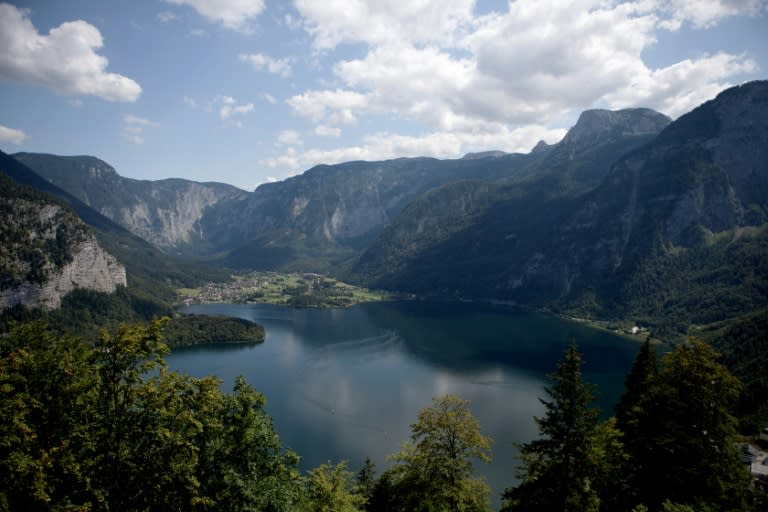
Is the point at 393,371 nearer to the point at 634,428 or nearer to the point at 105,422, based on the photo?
the point at 634,428

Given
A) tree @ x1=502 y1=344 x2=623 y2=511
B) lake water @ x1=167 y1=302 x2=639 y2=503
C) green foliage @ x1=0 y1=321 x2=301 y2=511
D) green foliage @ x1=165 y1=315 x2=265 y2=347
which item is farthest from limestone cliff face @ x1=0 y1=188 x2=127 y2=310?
tree @ x1=502 y1=344 x2=623 y2=511

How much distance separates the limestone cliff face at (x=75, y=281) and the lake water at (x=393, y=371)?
46487 mm

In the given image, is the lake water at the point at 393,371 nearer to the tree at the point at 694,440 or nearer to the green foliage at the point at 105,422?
the tree at the point at 694,440

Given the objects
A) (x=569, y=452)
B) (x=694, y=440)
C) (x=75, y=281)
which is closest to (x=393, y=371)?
(x=694, y=440)

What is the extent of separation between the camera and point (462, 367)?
9569cm

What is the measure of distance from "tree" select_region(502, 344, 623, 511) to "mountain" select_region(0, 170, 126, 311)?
136362 millimetres

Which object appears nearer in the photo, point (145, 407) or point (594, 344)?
point (145, 407)

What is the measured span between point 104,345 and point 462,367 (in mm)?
91153

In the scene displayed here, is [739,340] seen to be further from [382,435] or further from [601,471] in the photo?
[601,471]

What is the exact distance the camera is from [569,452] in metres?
15.3

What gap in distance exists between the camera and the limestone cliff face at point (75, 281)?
116 meters

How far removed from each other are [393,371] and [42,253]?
107311 millimetres

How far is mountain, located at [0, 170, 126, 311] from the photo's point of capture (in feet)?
385

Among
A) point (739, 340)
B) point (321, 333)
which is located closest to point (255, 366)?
point (321, 333)
